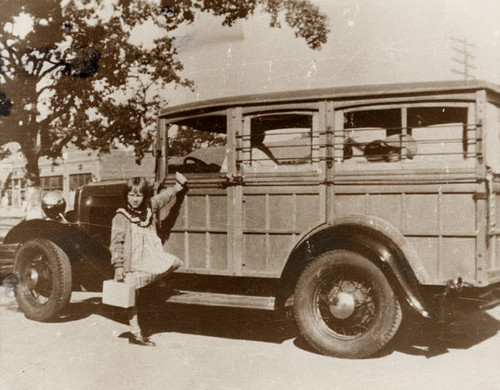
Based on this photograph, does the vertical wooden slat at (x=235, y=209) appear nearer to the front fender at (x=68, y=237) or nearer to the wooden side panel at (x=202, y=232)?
the wooden side panel at (x=202, y=232)

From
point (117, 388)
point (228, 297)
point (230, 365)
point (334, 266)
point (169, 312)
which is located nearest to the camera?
point (117, 388)

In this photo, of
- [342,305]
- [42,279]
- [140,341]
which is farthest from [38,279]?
[342,305]

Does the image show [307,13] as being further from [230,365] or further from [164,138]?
[230,365]

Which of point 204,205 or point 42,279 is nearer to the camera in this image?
point 204,205

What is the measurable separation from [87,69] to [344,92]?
4.90m

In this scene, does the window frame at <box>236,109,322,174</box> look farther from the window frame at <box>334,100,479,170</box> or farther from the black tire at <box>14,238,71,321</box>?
the black tire at <box>14,238,71,321</box>

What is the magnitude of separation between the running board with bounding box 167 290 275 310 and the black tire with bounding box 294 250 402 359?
0.27 m

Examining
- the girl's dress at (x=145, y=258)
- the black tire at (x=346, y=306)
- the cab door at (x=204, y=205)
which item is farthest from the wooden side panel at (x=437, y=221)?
the girl's dress at (x=145, y=258)

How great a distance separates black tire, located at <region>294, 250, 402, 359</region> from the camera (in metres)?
3.82

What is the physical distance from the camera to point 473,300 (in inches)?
159

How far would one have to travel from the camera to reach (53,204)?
20.9ft

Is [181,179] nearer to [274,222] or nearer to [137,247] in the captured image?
[137,247]

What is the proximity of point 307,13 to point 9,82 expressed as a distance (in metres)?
4.30

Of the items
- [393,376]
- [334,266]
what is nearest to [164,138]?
[334,266]
